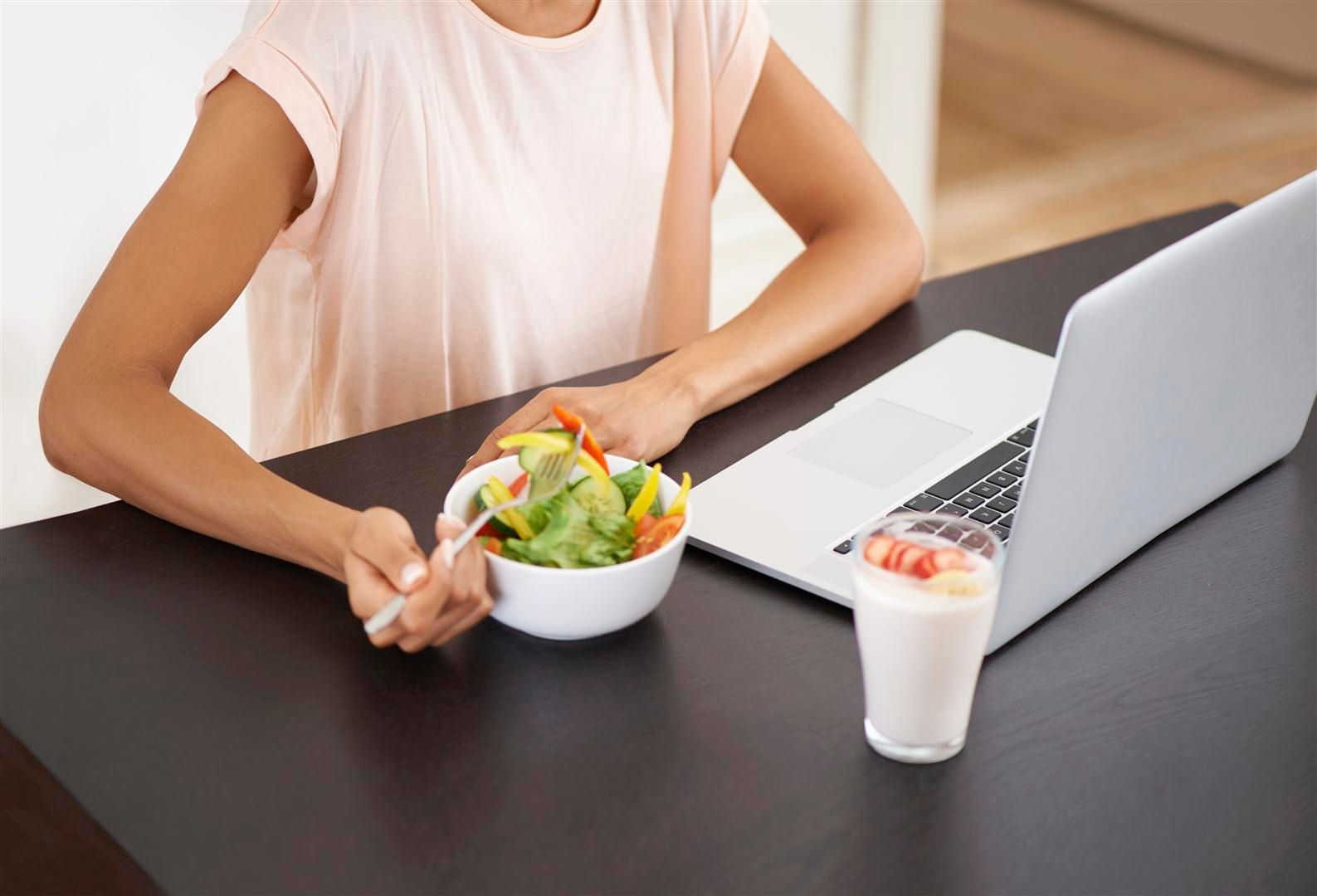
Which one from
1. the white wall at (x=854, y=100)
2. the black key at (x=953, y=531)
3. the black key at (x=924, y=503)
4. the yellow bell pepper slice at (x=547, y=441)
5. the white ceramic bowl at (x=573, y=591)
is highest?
the yellow bell pepper slice at (x=547, y=441)

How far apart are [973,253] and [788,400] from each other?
232 cm

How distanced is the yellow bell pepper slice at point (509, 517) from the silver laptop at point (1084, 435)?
0.47 feet

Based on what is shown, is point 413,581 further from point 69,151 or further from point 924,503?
point 69,151

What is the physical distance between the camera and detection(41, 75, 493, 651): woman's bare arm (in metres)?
0.78

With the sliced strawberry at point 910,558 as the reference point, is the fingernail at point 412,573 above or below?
below

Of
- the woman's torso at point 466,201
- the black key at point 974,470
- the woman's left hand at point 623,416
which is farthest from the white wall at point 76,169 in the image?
the black key at point 974,470

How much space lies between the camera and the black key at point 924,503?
3.07ft

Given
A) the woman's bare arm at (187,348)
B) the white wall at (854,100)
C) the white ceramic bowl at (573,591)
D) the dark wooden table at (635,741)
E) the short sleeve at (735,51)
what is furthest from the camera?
the white wall at (854,100)

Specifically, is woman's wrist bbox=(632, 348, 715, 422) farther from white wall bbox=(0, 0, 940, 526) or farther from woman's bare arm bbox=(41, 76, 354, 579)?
white wall bbox=(0, 0, 940, 526)

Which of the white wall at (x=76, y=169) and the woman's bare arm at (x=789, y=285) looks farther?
the white wall at (x=76, y=169)

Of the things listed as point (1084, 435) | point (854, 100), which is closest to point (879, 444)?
point (1084, 435)

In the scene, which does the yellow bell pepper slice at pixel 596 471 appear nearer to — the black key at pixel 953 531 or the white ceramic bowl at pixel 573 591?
the white ceramic bowl at pixel 573 591

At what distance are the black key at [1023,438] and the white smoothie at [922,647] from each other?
337 mm

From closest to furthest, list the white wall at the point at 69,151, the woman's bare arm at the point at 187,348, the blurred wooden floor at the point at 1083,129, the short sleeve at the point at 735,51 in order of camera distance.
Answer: the woman's bare arm at the point at 187,348 → the short sleeve at the point at 735,51 → the white wall at the point at 69,151 → the blurred wooden floor at the point at 1083,129
